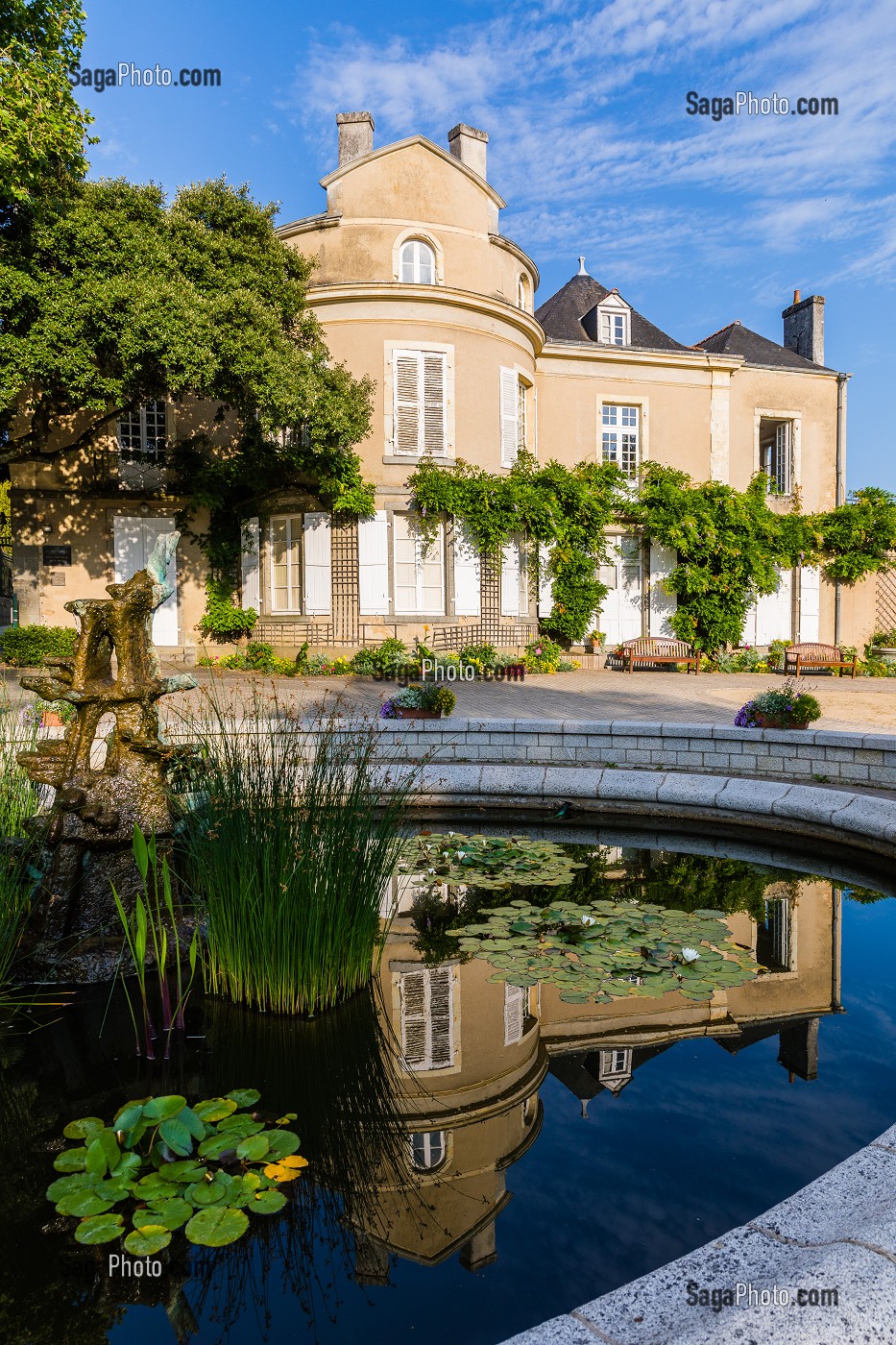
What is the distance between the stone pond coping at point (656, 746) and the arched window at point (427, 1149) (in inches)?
169

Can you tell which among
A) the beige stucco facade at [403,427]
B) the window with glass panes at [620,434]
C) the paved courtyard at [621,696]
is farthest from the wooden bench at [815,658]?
the window with glass panes at [620,434]

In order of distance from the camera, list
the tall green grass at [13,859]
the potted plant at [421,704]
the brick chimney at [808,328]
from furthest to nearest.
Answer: the brick chimney at [808,328] → the potted plant at [421,704] → the tall green grass at [13,859]

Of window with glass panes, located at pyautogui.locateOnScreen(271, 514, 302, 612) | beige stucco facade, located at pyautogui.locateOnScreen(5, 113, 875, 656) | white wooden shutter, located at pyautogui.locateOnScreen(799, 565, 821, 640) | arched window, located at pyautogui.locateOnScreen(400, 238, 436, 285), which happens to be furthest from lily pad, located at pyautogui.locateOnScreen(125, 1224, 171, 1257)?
white wooden shutter, located at pyautogui.locateOnScreen(799, 565, 821, 640)

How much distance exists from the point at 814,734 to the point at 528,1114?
4775 millimetres

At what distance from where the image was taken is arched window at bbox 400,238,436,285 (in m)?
15.5

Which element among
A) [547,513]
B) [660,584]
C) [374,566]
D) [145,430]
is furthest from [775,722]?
[145,430]

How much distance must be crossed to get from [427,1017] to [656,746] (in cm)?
432

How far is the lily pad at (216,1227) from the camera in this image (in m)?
2.05

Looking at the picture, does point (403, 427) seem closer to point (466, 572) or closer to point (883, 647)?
point (466, 572)

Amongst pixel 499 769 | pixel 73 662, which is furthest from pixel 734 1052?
pixel 499 769

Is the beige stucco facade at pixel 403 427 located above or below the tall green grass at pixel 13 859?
above

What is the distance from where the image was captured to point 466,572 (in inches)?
613

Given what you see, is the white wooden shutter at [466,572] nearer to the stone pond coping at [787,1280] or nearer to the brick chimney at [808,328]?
Result: the brick chimney at [808,328]

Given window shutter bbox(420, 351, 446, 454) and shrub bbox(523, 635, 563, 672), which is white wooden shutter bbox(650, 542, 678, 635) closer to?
shrub bbox(523, 635, 563, 672)
